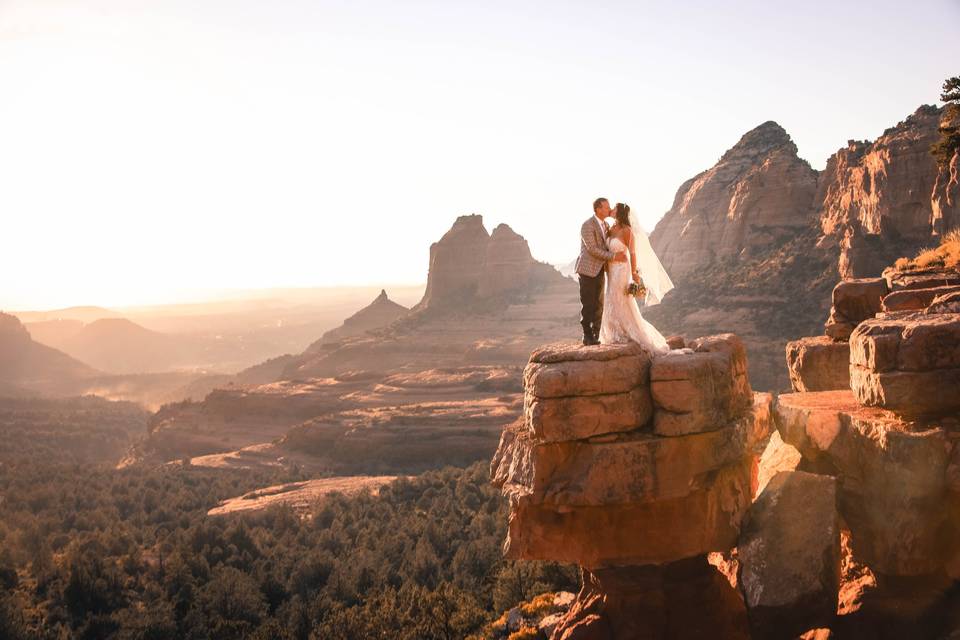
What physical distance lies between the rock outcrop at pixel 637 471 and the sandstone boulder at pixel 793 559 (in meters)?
0.50

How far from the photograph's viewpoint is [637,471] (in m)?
10.1

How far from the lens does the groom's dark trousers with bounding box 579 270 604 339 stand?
11883 millimetres

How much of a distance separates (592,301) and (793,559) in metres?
4.34

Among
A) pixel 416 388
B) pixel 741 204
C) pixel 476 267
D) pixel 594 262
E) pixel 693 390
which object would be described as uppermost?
pixel 741 204

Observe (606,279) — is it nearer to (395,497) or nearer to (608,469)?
(608,469)

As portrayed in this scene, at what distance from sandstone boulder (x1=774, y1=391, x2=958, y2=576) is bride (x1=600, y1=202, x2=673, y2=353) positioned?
8.47ft

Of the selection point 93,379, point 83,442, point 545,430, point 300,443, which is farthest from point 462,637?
point 93,379

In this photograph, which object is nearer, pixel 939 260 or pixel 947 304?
pixel 947 304

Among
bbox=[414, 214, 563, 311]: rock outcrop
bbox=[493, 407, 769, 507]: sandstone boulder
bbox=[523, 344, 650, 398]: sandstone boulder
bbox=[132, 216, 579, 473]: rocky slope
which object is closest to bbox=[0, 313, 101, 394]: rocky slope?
bbox=[132, 216, 579, 473]: rocky slope

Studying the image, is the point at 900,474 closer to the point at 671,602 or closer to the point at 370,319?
the point at 671,602

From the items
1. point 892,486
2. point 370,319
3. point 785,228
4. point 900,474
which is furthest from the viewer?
point 370,319

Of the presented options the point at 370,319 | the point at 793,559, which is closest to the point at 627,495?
the point at 793,559

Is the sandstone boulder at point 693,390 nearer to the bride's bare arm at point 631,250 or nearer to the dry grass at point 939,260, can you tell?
the bride's bare arm at point 631,250

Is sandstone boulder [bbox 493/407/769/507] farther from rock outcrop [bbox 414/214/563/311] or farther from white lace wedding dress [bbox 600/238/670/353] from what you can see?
rock outcrop [bbox 414/214/563/311]
